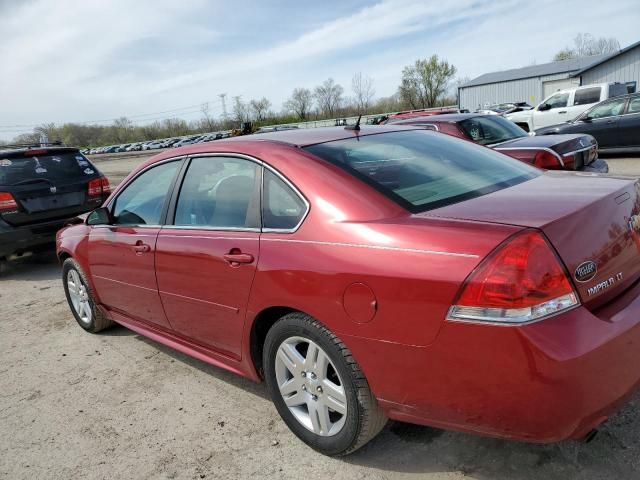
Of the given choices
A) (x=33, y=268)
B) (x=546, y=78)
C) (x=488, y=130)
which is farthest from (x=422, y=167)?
(x=546, y=78)

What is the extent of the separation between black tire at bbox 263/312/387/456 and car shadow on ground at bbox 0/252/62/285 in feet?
18.1

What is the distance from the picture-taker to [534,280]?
1894 mm

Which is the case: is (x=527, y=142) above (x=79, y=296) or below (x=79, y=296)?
above

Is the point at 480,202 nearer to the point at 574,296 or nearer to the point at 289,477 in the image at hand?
the point at 574,296

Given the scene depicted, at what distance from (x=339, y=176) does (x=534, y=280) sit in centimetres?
105

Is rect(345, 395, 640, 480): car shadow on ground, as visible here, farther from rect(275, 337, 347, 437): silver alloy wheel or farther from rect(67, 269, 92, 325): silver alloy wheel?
rect(67, 269, 92, 325): silver alloy wheel

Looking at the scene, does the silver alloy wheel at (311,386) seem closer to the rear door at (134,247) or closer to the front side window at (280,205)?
the front side window at (280,205)

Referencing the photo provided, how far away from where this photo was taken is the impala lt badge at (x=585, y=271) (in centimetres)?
197

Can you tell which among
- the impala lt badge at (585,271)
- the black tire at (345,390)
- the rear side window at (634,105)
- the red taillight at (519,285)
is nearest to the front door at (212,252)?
the black tire at (345,390)

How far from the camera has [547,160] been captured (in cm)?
650

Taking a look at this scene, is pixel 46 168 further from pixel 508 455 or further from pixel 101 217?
pixel 508 455

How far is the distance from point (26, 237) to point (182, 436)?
5116mm

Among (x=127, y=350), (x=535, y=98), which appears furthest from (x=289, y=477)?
(x=535, y=98)

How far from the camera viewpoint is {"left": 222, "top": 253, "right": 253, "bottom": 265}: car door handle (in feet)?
8.97
